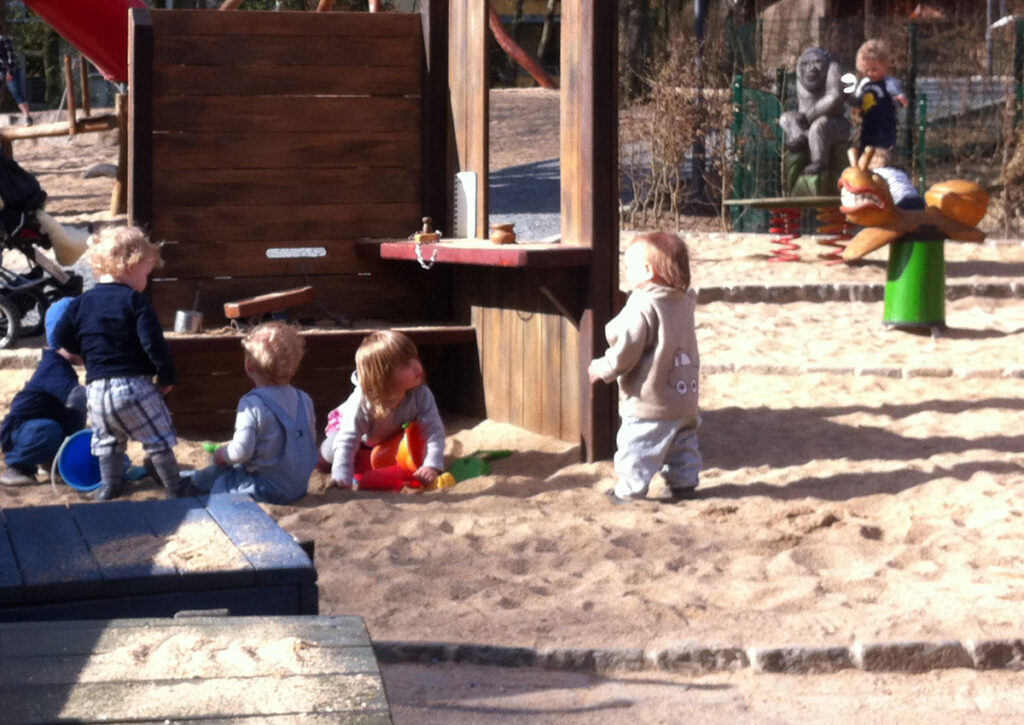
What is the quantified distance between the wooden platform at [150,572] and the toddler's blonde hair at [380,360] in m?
2.92

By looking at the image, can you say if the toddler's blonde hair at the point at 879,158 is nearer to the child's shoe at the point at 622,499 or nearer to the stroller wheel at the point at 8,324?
the stroller wheel at the point at 8,324

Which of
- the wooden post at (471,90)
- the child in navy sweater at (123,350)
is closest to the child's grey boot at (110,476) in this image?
the child in navy sweater at (123,350)

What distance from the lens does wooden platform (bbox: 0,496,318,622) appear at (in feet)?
9.43

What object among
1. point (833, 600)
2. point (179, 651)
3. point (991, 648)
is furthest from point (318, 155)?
point (179, 651)

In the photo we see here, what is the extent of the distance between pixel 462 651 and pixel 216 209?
4.17 metres

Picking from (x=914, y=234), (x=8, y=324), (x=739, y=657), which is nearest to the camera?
(x=739, y=657)

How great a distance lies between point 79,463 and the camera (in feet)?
19.9

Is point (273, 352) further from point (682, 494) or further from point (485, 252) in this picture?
point (682, 494)

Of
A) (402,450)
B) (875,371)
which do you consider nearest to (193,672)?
(402,450)

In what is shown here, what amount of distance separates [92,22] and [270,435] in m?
6.17

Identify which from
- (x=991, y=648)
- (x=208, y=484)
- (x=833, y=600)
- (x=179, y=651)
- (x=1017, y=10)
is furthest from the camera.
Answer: (x=1017, y=10)

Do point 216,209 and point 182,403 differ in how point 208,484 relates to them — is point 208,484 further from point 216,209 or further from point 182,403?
point 216,209

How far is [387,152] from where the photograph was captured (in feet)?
25.6

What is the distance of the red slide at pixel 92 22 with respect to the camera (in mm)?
10617
